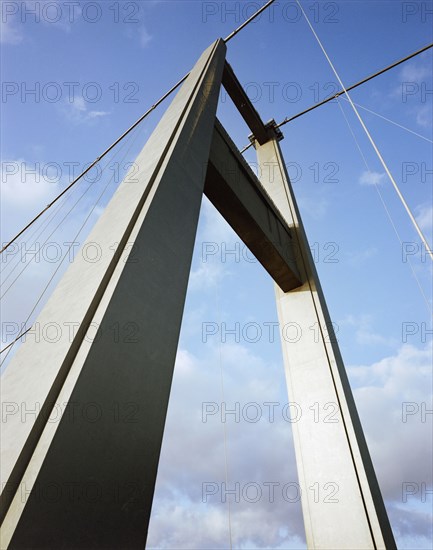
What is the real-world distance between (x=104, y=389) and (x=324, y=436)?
Result: 2475 mm

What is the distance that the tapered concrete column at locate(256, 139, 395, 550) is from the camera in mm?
2389

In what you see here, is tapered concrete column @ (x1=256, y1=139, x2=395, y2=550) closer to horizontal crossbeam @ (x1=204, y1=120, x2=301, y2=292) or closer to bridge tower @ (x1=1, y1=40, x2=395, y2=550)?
bridge tower @ (x1=1, y1=40, x2=395, y2=550)

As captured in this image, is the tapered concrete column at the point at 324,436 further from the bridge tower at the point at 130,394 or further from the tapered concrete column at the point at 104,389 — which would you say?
the tapered concrete column at the point at 104,389

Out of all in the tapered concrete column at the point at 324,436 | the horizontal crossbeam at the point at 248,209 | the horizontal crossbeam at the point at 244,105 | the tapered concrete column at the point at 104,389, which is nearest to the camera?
the tapered concrete column at the point at 104,389

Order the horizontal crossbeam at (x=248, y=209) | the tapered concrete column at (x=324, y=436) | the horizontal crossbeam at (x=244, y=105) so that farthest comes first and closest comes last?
the horizontal crossbeam at (x=244, y=105) → the horizontal crossbeam at (x=248, y=209) → the tapered concrete column at (x=324, y=436)

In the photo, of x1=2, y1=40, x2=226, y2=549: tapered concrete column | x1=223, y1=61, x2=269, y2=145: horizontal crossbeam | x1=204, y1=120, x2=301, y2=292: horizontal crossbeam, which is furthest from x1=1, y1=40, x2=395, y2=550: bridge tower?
x1=223, y1=61, x2=269, y2=145: horizontal crossbeam

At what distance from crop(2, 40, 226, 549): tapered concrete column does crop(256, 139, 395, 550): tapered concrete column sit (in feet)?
6.84

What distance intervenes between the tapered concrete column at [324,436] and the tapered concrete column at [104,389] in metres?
2.08

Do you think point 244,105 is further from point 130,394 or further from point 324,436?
point 130,394

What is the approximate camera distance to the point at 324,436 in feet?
9.36

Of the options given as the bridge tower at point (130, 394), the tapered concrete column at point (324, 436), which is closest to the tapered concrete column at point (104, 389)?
the bridge tower at point (130, 394)

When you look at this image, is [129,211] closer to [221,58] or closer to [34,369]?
[34,369]

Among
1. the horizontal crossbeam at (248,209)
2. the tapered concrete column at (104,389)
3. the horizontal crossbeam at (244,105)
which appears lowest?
the tapered concrete column at (104,389)

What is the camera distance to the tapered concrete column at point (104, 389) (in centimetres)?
80
